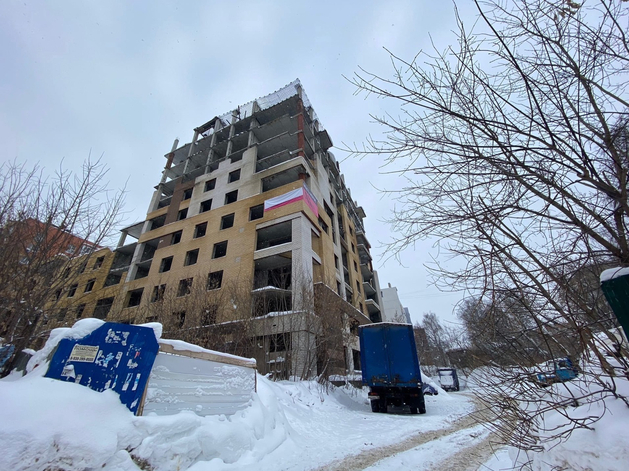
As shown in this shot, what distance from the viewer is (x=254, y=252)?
2191 cm

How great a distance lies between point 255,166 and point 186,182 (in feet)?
32.6

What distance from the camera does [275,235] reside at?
80.6 ft

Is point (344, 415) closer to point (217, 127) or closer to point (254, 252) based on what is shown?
point (254, 252)

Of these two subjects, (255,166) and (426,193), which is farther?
(255,166)

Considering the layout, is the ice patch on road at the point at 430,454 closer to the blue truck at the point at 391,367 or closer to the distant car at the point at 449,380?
the blue truck at the point at 391,367

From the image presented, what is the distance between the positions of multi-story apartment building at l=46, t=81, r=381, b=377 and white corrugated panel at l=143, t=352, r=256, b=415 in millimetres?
5261

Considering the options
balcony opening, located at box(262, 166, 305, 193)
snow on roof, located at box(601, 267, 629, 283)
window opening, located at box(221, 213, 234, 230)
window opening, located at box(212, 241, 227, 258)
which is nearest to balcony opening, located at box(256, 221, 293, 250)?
window opening, located at box(212, 241, 227, 258)

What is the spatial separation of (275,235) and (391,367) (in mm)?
15454

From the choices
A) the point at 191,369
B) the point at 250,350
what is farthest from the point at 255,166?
the point at 191,369

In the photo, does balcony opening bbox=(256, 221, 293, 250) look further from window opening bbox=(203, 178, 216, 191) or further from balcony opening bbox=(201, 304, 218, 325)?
window opening bbox=(203, 178, 216, 191)

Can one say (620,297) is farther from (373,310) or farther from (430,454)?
(373,310)

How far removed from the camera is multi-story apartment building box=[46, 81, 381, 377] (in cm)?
1395

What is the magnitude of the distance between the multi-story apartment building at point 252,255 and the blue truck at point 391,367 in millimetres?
2257

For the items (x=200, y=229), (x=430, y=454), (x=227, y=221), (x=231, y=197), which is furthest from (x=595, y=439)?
(x=200, y=229)
